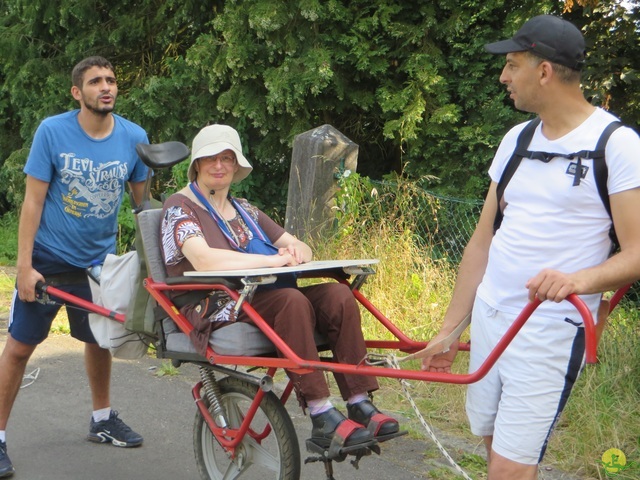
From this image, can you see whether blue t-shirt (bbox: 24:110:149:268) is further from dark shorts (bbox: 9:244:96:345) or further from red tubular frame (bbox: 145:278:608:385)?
red tubular frame (bbox: 145:278:608:385)

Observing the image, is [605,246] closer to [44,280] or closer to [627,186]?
[627,186]

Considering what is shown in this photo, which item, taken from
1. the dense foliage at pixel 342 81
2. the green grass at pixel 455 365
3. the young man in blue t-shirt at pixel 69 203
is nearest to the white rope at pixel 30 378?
the green grass at pixel 455 365

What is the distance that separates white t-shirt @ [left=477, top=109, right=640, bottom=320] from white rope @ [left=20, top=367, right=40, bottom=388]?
13.3ft

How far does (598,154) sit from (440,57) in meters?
5.80

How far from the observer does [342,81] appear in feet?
29.3

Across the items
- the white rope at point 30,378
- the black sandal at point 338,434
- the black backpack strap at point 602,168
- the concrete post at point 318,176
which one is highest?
the black backpack strap at point 602,168

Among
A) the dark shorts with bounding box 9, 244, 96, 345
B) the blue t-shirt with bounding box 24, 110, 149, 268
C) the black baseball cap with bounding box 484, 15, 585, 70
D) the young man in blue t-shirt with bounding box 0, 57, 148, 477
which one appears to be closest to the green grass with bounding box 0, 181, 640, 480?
the dark shorts with bounding box 9, 244, 96, 345

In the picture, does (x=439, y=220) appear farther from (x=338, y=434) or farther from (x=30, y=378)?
(x=338, y=434)

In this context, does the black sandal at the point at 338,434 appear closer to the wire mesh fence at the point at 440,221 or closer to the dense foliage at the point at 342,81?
the wire mesh fence at the point at 440,221

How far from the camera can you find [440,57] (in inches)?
338

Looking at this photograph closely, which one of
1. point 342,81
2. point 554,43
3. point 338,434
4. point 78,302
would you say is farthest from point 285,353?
point 342,81

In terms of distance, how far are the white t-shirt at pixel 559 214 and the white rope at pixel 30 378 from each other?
405cm

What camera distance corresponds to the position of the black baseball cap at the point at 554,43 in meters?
3.04

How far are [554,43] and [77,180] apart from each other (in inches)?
108
